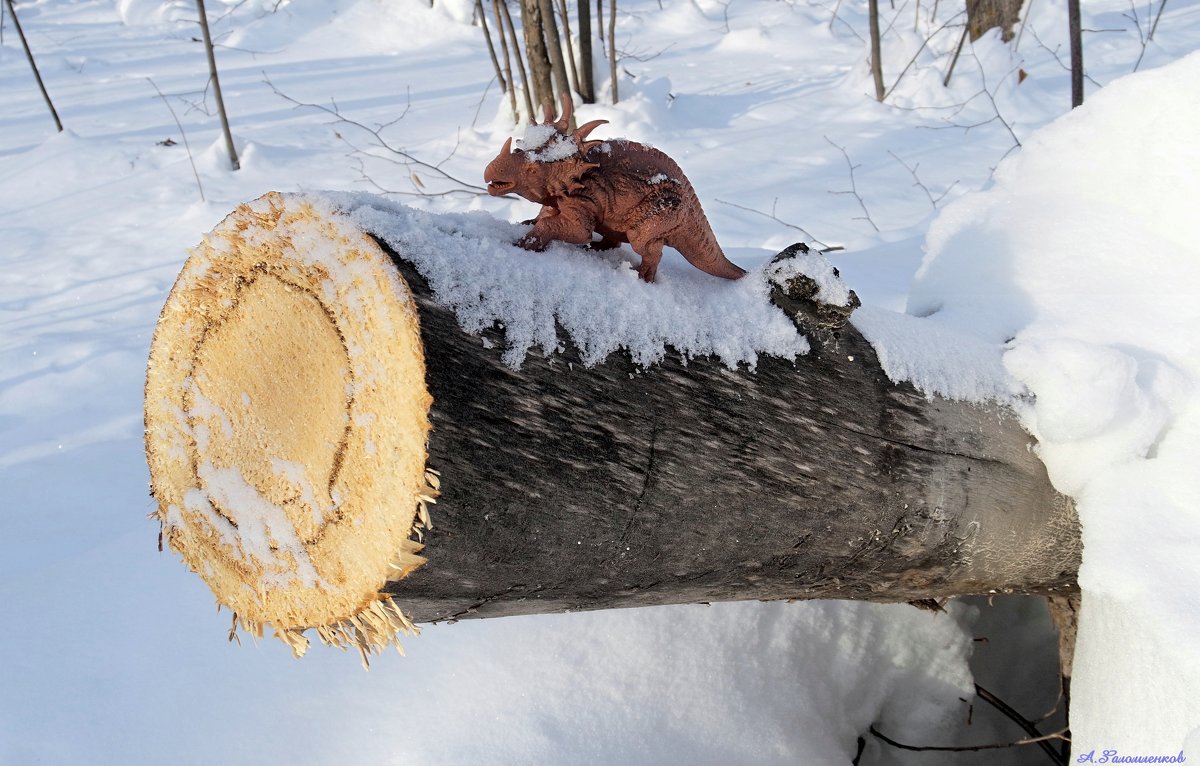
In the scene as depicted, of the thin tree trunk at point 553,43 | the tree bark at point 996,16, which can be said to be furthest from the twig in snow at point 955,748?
the tree bark at point 996,16

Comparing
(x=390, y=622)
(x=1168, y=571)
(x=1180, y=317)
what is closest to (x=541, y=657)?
(x=390, y=622)

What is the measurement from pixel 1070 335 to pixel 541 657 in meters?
1.11

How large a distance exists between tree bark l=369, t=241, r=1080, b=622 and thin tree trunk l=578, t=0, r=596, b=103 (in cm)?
477

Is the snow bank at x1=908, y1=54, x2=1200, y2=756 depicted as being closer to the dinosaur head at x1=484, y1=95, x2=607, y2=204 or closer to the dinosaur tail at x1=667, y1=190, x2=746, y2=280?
the dinosaur tail at x1=667, y1=190, x2=746, y2=280

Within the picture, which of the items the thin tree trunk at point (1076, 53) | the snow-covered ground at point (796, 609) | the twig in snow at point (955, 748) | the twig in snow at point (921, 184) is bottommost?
the twig in snow at point (955, 748)

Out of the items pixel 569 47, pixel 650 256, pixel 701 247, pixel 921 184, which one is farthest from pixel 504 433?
pixel 569 47

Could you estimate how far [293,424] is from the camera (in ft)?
3.47

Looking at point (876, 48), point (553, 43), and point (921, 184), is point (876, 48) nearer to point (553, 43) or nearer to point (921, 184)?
point (921, 184)

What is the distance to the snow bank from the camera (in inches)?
46.4

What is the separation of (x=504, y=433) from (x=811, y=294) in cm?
56

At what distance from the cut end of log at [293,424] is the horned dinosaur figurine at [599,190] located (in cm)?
33

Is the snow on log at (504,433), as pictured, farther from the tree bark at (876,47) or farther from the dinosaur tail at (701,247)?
the tree bark at (876,47)

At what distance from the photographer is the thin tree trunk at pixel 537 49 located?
5043 mm

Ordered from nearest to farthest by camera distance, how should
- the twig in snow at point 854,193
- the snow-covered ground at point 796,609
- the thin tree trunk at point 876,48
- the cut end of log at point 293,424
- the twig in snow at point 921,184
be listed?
the cut end of log at point 293,424
the snow-covered ground at point 796,609
the twig in snow at point 854,193
the twig in snow at point 921,184
the thin tree trunk at point 876,48
